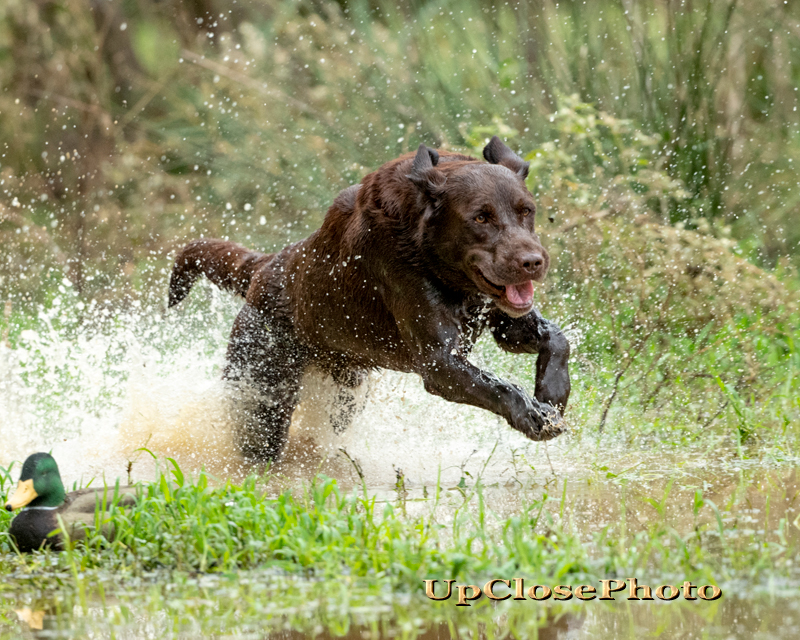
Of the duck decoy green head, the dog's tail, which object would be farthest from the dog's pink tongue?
the dog's tail

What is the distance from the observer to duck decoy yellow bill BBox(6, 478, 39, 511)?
4.03m

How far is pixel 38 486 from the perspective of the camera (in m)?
4.09

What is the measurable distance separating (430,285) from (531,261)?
0.60 meters

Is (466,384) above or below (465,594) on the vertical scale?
above

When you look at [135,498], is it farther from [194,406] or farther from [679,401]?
[679,401]

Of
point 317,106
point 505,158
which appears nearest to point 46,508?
point 505,158

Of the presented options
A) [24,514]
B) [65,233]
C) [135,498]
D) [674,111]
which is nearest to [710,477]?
[135,498]

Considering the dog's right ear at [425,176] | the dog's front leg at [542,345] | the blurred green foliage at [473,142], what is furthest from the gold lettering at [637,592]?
the blurred green foliage at [473,142]

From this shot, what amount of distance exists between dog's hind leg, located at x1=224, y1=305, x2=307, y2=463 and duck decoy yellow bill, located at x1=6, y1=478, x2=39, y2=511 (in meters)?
2.11

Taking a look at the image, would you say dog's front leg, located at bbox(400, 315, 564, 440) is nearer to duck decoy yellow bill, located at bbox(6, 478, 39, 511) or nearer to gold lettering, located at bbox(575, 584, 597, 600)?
gold lettering, located at bbox(575, 584, 597, 600)

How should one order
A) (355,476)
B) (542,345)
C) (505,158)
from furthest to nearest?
(355,476) < (505,158) < (542,345)

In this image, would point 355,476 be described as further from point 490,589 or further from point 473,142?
point 473,142

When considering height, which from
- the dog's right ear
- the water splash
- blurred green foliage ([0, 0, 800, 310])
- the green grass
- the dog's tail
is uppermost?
blurred green foliage ([0, 0, 800, 310])

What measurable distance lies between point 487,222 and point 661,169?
342 centimetres
